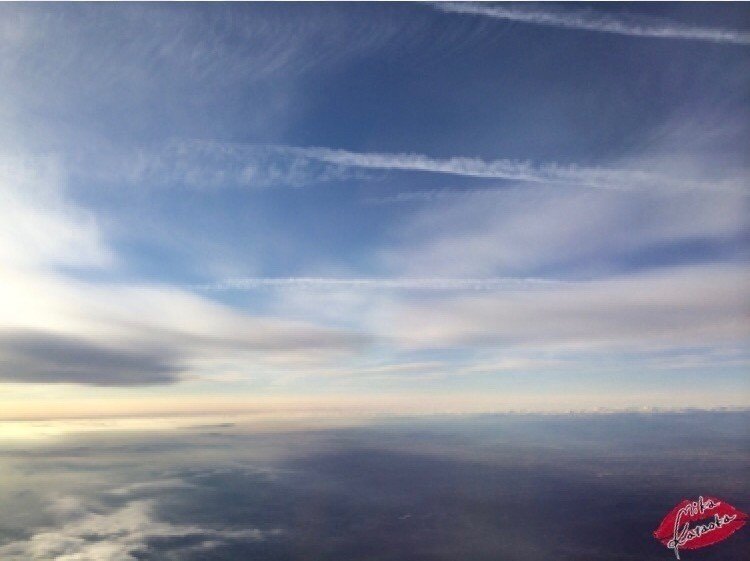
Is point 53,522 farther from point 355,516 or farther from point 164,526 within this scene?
point 355,516

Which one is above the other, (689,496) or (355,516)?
(355,516)

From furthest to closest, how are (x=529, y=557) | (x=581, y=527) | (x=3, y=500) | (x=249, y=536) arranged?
(x=3, y=500) → (x=581, y=527) → (x=249, y=536) → (x=529, y=557)

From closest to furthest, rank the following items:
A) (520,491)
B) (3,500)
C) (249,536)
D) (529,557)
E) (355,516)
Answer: (529,557)
(249,536)
(355,516)
(3,500)
(520,491)

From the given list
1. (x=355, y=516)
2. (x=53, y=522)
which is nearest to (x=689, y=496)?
(x=355, y=516)

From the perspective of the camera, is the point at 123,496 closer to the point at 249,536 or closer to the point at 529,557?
the point at 249,536

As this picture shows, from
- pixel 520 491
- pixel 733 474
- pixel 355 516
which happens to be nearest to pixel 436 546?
pixel 355 516

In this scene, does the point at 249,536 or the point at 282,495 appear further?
the point at 282,495

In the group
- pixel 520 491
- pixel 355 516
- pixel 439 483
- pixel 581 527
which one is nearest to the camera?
pixel 581 527

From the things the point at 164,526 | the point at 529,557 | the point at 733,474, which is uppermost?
the point at 164,526

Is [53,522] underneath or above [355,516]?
above
